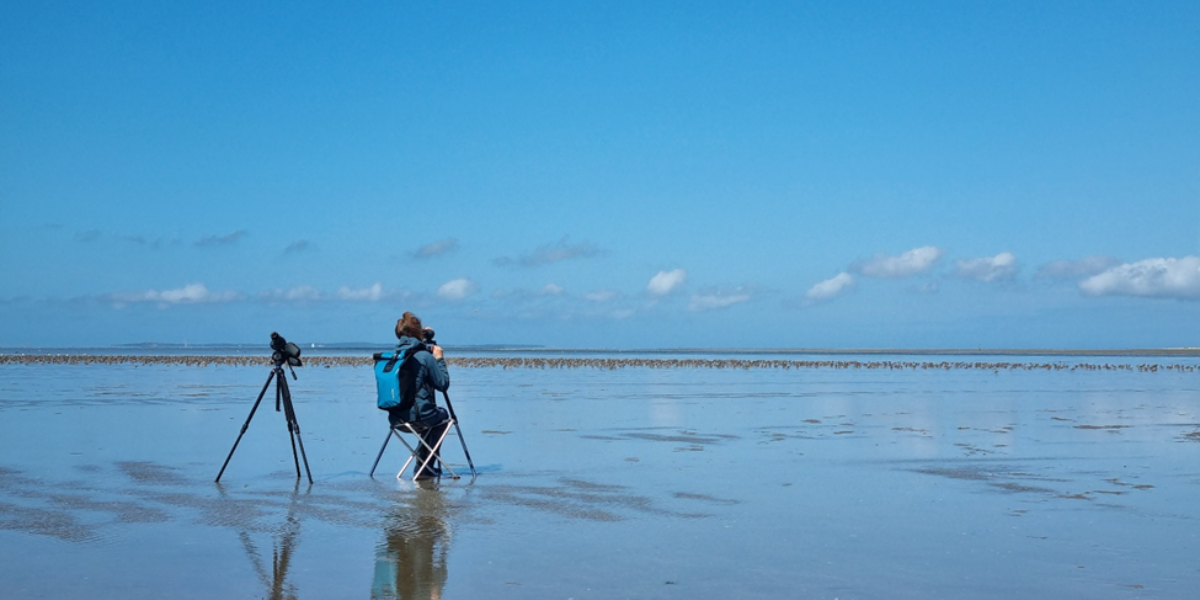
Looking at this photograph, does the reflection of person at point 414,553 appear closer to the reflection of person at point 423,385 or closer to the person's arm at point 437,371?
the reflection of person at point 423,385

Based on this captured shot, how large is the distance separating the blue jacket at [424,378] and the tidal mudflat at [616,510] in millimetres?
867

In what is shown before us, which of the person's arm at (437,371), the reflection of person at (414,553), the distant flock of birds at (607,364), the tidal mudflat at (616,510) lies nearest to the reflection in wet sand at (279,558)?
the tidal mudflat at (616,510)

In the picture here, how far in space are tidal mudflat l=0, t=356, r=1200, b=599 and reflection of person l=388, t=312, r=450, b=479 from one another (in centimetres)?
65

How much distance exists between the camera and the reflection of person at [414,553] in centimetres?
692

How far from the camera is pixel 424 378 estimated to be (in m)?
12.4

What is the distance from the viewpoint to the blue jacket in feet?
40.3

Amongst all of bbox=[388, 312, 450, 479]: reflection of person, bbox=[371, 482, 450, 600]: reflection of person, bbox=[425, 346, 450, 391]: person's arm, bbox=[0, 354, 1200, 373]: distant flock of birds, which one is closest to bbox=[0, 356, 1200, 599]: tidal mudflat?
bbox=[371, 482, 450, 600]: reflection of person

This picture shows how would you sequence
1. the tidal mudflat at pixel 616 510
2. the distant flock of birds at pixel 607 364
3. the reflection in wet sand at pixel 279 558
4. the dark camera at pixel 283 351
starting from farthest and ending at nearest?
the distant flock of birds at pixel 607 364, the dark camera at pixel 283 351, the tidal mudflat at pixel 616 510, the reflection in wet sand at pixel 279 558

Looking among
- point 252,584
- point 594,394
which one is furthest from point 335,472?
point 594,394

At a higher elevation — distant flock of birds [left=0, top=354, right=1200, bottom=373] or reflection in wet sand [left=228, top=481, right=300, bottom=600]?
distant flock of birds [left=0, top=354, right=1200, bottom=373]

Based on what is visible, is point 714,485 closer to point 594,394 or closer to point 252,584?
point 252,584

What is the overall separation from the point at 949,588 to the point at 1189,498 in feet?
18.2

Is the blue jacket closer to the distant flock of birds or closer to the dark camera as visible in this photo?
the dark camera

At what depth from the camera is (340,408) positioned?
81.1 ft
